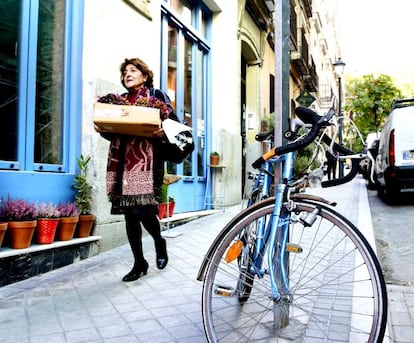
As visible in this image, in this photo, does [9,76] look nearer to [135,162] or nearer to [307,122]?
[135,162]

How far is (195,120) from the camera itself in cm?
838

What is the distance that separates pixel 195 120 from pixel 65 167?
159 inches

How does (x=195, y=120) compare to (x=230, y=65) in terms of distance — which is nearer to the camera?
(x=195, y=120)

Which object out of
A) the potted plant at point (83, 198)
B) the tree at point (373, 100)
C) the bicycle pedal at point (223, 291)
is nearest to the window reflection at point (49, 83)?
the potted plant at point (83, 198)

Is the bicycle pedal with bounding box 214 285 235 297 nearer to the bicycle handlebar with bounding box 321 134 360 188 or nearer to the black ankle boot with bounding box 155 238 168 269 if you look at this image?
the bicycle handlebar with bounding box 321 134 360 188

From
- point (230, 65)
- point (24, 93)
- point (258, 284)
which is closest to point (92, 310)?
point (258, 284)

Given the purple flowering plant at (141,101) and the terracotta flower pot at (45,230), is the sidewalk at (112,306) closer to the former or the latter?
the terracotta flower pot at (45,230)

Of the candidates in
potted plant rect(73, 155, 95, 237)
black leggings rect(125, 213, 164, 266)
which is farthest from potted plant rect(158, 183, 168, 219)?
black leggings rect(125, 213, 164, 266)

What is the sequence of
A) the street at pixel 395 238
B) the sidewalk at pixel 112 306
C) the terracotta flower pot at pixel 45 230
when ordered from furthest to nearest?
the street at pixel 395 238 < the terracotta flower pot at pixel 45 230 < the sidewalk at pixel 112 306

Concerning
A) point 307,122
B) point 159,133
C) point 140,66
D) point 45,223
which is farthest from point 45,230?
point 307,122

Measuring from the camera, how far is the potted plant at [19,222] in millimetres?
3652

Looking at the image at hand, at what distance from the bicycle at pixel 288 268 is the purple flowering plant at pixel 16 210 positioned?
2144 mm

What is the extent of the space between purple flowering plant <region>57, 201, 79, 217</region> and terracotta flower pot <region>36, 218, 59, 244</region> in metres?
0.22

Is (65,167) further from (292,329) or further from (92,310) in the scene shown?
(292,329)
